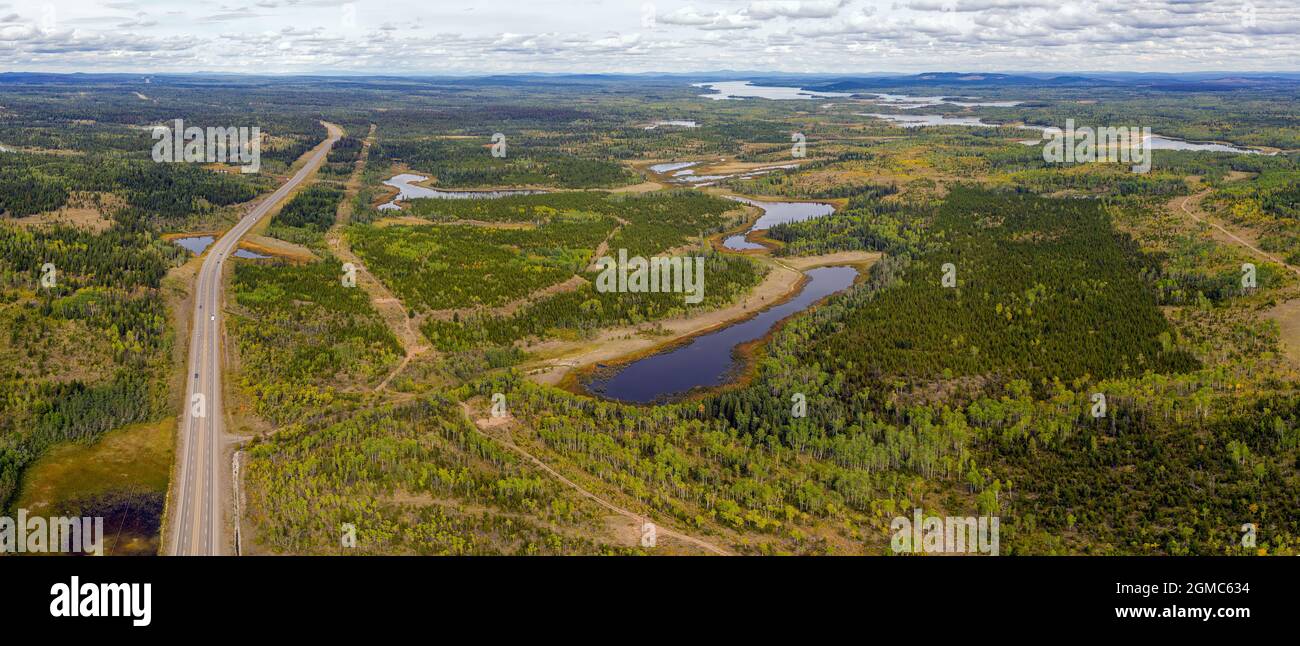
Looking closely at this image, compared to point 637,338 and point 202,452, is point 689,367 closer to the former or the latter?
point 637,338

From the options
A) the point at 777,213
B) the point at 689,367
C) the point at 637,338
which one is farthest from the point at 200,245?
the point at 777,213

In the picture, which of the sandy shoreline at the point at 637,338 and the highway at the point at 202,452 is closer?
the highway at the point at 202,452

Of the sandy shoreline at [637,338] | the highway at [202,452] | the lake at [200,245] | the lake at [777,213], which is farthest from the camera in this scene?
the lake at [777,213]

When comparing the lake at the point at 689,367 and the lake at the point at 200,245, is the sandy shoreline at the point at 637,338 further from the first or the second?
the lake at the point at 200,245

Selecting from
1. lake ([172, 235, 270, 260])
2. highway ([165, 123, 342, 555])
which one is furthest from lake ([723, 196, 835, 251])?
highway ([165, 123, 342, 555])

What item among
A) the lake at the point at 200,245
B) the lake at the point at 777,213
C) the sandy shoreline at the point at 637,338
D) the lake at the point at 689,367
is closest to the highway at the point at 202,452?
the lake at the point at 200,245

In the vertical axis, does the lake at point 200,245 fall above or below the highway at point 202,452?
above
